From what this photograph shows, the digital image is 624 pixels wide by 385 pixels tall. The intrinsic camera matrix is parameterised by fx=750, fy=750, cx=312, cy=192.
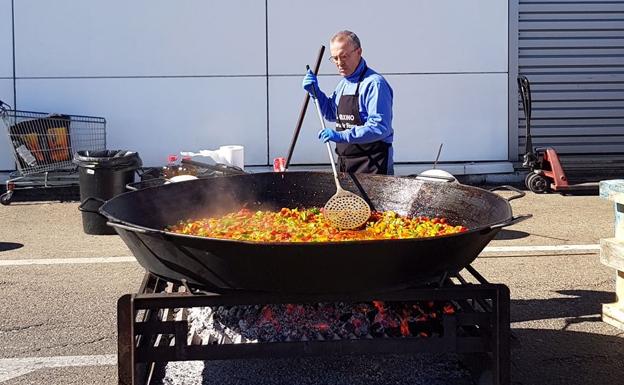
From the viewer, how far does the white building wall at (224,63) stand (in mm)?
10656

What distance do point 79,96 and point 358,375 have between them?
25.5 ft

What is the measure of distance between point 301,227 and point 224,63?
6.90m

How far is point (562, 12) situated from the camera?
459 inches

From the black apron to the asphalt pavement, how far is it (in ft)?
4.72

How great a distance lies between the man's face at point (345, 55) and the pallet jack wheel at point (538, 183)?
5726 mm

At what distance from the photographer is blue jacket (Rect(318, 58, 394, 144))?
505cm

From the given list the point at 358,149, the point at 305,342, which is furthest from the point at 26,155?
the point at 305,342

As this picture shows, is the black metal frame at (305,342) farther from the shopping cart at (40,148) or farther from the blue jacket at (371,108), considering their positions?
the shopping cart at (40,148)

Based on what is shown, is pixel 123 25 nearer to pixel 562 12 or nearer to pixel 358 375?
pixel 562 12

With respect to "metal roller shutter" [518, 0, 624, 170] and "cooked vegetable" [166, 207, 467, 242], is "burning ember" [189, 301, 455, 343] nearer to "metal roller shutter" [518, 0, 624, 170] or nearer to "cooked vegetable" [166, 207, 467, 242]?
"cooked vegetable" [166, 207, 467, 242]

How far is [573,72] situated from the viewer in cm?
1168

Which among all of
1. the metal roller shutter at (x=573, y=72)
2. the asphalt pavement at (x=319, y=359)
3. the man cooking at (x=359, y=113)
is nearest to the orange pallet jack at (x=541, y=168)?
the asphalt pavement at (x=319, y=359)

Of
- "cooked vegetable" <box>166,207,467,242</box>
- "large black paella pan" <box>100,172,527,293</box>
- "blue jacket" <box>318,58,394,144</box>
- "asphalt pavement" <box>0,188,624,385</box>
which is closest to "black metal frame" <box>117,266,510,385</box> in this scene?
"large black paella pan" <box>100,172,527,293</box>

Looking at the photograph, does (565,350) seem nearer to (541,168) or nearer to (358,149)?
(358,149)
